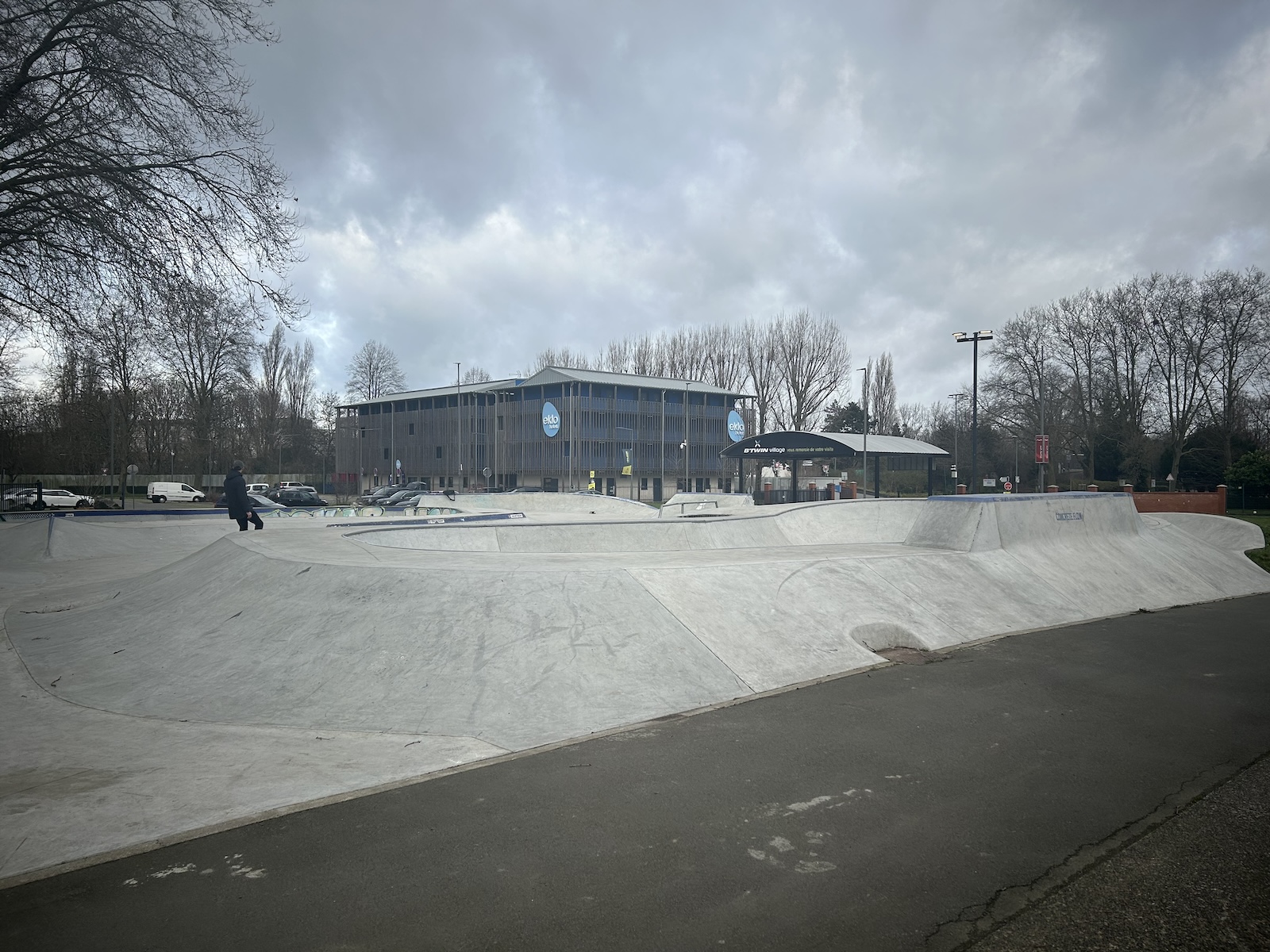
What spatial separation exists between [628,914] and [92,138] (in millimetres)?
12404

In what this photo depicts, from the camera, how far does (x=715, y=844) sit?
4688mm

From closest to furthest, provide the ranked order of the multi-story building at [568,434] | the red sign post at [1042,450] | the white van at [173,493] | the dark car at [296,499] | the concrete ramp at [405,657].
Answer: the concrete ramp at [405,657]
the red sign post at [1042,450]
the dark car at [296,499]
the white van at [173,493]
the multi-story building at [568,434]

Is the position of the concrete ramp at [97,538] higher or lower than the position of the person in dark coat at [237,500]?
lower

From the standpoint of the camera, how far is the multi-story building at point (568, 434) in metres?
64.8

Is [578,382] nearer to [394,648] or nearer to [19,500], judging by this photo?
[19,500]

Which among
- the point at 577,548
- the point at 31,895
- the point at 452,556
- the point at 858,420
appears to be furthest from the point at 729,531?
the point at 858,420

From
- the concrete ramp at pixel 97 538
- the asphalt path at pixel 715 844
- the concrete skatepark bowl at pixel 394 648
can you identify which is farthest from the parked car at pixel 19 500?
the asphalt path at pixel 715 844

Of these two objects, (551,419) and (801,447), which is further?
(551,419)

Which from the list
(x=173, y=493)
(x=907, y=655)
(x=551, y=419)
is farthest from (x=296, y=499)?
(x=907, y=655)

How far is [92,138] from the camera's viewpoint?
414 inches

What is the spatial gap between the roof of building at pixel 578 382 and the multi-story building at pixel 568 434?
13 centimetres

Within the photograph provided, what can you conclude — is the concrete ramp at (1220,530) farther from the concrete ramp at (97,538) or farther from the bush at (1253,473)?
the concrete ramp at (97,538)

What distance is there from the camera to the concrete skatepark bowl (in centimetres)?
593

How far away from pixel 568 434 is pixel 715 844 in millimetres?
60383
